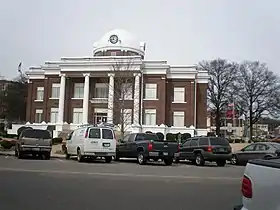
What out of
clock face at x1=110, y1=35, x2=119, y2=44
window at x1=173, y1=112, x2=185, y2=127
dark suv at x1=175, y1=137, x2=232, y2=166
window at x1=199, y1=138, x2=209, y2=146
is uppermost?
clock face at x1=110, y1=35, x2=119, y2=44

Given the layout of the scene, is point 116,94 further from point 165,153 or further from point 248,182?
point 248,182

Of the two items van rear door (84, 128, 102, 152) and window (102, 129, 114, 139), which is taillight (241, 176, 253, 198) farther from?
window (102, 129, 114, 139)

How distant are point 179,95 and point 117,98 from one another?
9056mm

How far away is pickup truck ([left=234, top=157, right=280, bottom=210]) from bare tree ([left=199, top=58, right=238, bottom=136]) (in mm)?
66019

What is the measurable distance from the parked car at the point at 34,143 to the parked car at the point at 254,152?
38.6ft

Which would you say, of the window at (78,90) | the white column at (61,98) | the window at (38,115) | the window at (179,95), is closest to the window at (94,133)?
the window at (179,95)

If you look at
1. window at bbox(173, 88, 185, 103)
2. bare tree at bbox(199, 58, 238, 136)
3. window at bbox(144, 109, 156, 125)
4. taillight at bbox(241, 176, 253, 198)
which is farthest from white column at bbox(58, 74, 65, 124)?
taillight at bbox(241, 176, 253, 198)

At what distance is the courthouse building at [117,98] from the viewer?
2329 inches

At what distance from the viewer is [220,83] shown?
70500 mm

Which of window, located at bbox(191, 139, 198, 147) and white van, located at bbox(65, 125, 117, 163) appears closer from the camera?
white van, located at bbox(65, 125, 117, 163)

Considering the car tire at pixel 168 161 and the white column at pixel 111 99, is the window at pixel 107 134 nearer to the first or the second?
the car tire at pixel 168 161

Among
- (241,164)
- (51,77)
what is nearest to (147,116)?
(51,77)

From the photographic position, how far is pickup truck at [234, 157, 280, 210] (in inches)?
166

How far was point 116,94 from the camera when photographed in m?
59.2
